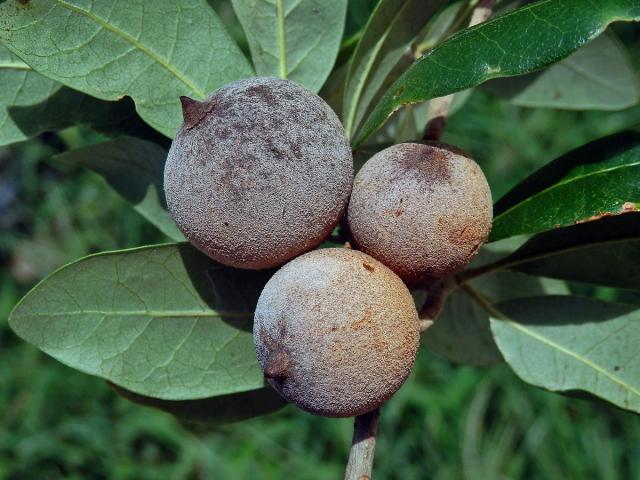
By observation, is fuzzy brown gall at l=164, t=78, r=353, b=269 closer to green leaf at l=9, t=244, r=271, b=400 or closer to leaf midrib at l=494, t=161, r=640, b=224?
green leaf at l=9, t=244, r=271, b=400

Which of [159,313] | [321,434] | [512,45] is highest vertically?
[512,45]

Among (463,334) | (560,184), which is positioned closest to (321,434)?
(463,334)

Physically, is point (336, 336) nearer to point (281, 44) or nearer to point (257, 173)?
point (257, 173)

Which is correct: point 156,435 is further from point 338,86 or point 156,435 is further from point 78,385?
point 338,86

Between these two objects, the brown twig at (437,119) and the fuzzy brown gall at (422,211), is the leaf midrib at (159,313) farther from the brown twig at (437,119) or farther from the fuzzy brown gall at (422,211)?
the brown twig at (437,119)

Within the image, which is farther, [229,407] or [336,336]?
[229,407]

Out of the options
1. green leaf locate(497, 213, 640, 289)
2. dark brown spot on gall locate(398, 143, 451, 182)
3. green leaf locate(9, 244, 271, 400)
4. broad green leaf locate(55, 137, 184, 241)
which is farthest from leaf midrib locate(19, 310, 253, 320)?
green leaf locate(497, 213, 640, 289)

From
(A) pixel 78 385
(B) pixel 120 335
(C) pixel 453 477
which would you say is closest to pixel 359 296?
(B) pixel 120 335
